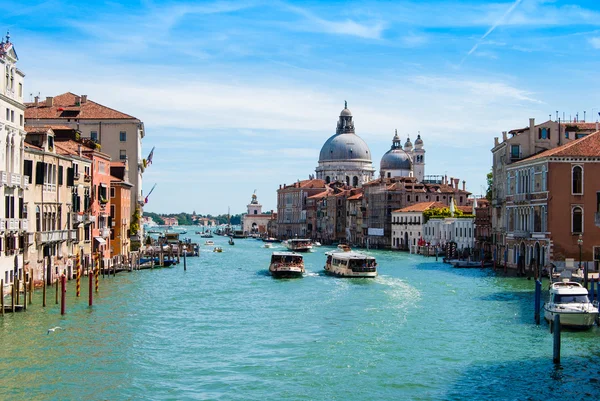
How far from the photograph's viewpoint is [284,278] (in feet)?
122

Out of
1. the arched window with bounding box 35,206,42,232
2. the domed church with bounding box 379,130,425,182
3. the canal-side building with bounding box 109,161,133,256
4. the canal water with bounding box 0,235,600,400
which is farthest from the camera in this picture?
the domed church with bounding box 379,130,425,182

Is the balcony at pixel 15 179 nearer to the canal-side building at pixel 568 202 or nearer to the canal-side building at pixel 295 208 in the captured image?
the canal-side building at pixel 568 202

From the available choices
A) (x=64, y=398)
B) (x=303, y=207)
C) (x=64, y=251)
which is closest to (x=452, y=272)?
(x=64, y=251)

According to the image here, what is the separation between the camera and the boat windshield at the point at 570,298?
20641 mm

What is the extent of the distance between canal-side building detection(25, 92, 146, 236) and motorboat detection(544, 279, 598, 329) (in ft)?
96.1

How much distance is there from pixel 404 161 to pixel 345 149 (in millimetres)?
13680

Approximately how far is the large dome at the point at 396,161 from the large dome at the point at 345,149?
10.5m

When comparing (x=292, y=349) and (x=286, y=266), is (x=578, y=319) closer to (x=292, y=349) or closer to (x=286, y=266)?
(x=292, y=349)

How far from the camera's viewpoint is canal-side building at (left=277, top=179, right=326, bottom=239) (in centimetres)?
11344

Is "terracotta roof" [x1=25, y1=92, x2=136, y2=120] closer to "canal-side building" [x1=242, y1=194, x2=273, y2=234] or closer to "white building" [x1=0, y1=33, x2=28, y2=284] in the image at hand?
"white building" [x1=0, y1=33, x2=28, y2=284]

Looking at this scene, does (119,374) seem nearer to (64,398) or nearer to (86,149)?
(64,398)

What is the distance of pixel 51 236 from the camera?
28.5 metres

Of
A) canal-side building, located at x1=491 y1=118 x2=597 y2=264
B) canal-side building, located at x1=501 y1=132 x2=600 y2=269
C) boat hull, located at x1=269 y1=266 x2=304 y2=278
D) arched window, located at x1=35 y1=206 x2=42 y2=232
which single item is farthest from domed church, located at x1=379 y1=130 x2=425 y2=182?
arched window, located at x1=35 y1=206 x2=42 y2=232

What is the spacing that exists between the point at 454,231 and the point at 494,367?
42957mm
